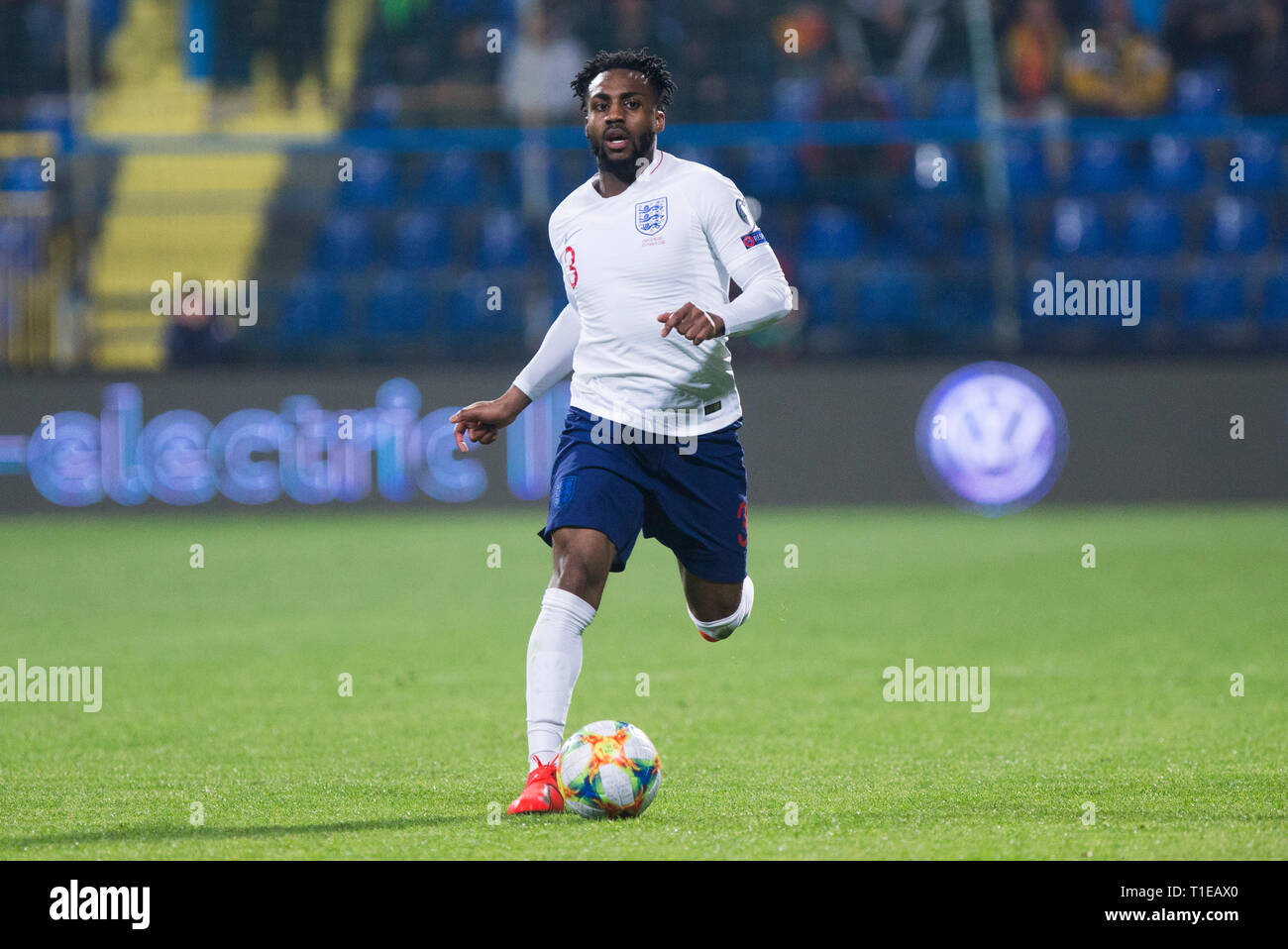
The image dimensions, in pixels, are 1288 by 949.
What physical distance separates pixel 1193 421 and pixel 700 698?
9265 millimetres

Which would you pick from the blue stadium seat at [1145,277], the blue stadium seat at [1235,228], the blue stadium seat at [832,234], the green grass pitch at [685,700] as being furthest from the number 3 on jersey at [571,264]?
the blue stadium seat at [1235,228]

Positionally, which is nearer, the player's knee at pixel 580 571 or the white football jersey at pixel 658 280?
the player's knee at pixel 580 571

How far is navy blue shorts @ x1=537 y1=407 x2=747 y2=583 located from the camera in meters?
5.27

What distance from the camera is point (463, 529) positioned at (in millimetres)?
15039

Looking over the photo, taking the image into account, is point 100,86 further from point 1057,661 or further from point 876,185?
point 1057,661

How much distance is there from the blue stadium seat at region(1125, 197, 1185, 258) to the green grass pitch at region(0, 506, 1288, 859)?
11.7ft

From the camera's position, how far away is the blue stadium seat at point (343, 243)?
56.5 feet

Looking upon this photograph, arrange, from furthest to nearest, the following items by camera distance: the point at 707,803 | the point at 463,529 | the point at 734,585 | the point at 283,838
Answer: the point at 463,529
the point at 734,585
the point at 707,803
the point at 283,838

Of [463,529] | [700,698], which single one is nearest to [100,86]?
[463,529]

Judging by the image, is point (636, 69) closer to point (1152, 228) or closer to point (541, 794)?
point (541, 794)

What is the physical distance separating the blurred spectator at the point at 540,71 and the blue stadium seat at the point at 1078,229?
4.56 m

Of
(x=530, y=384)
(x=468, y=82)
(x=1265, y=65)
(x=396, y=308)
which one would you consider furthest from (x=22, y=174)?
(x=530, y=384)

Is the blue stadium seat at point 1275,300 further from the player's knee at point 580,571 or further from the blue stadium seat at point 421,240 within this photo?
the player's knee at point 580,571

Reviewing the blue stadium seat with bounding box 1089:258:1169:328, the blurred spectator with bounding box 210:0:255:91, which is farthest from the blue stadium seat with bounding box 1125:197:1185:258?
the blurred spectator with bounding box 210:0:255:91
